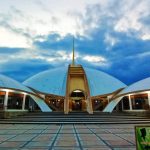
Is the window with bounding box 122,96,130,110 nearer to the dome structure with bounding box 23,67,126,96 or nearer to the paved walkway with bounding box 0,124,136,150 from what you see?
the dome structure with bounding box 23,67,126,96

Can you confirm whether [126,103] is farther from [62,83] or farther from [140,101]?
[62,83]

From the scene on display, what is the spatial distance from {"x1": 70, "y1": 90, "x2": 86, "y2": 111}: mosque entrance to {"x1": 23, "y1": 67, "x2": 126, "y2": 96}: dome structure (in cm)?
531

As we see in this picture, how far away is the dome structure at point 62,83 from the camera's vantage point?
3547 centimetres

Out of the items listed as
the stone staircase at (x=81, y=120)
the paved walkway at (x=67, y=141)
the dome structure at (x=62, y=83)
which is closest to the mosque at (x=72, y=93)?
the dome structure at (x=62, y=83)

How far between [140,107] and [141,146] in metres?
26.3

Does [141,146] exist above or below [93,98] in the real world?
below

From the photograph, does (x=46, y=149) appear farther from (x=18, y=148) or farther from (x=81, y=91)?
(x=81, y=91)

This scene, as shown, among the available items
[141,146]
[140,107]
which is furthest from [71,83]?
[141,146]

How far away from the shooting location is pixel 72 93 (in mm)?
42844

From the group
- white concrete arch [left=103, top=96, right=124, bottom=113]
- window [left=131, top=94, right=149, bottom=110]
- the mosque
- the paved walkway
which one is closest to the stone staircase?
window [left=131, top=94, right=149, bottom=110]

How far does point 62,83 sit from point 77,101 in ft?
30.1

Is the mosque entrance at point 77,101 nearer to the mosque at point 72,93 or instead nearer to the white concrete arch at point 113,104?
the mosque at point 72,93

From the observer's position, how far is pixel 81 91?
4131 cm

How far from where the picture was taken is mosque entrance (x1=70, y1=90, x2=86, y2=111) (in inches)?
1698
